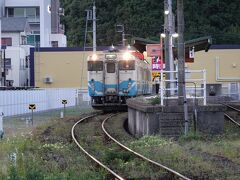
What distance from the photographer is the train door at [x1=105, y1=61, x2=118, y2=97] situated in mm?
34406

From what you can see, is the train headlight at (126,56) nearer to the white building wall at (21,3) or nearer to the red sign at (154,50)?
the red sign at (154,50)

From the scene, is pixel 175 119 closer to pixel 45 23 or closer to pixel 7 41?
pixel 7 41

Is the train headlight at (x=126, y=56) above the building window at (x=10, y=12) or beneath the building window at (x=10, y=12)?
beneath

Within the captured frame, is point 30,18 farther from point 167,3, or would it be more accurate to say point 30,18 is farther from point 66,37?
point 167,3

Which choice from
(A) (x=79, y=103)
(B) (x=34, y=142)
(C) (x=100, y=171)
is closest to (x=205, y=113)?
(B) (x=34, y=142)

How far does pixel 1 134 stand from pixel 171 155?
7.75 m

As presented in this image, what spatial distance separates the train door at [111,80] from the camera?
34406 mm

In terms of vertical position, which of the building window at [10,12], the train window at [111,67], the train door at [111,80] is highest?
the building window at [10,12]

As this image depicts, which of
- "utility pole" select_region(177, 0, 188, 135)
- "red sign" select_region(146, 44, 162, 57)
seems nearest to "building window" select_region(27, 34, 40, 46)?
"red sign" select_region(146, 44, 162, 57)

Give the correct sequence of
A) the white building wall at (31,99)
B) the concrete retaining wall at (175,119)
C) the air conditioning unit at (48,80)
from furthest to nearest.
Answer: the air conditioning unit at (48,80) < the white building wall at (31,99) < the concrete retaining wall at (175,119)

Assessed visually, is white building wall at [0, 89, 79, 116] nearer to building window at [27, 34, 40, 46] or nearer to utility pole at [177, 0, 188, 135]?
utility pole at [177, 0, 188, 135]

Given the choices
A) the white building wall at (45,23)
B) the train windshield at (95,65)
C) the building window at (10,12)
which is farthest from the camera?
the building window at (10,12)

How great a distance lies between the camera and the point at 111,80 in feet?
113

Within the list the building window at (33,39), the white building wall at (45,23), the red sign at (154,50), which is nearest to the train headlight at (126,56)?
the red sign at (154,50)
